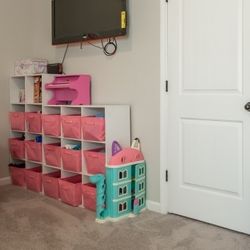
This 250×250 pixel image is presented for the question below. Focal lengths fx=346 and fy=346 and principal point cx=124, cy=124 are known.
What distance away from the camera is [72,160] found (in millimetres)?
3199

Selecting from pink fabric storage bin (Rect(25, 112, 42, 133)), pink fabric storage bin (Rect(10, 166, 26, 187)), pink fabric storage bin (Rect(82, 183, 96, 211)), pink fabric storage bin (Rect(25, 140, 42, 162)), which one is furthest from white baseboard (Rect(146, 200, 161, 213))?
pink fabric storage bin (Rect(10, 166, 26, 187))

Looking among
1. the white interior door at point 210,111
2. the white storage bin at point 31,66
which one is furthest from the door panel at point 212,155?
the white storage bin at point 31,66

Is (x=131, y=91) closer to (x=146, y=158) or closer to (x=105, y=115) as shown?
(x=105, y=115)

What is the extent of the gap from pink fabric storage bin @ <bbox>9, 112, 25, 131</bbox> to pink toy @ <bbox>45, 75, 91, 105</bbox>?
0.45 meters

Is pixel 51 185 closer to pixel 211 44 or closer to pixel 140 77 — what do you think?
pixel 140 77

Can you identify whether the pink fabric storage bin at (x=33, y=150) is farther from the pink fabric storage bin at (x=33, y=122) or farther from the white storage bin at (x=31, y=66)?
the white storage bin at (x=31, y=66)

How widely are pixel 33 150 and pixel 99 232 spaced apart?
1436mm

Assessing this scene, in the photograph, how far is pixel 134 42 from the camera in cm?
310

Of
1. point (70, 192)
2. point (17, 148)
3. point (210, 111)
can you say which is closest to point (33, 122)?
point (17, 148)

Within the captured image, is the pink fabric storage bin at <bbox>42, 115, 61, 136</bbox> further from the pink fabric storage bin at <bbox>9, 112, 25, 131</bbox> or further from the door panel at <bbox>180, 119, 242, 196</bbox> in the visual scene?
the door panel at <bbox>180, 119, 242, 196</bbox>

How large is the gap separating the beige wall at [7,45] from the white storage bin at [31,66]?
17 centimetres

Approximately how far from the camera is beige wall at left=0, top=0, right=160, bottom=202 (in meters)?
2.96

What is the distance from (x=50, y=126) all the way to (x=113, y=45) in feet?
3.31

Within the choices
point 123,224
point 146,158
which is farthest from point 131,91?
point 123,224
